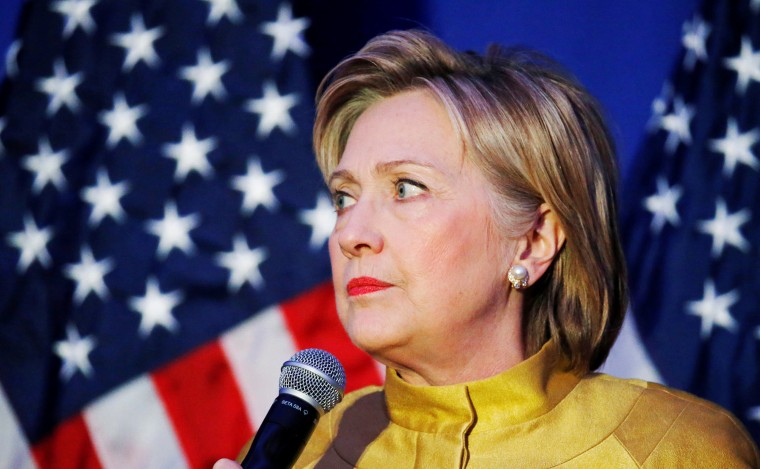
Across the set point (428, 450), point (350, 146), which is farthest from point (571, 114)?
point (428, 450)

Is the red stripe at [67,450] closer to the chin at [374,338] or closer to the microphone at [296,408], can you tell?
the chin at [374,338]

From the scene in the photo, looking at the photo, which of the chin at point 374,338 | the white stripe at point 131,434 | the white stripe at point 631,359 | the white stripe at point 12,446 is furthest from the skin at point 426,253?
the white stripe at point 12,446

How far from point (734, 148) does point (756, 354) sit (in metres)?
0.65

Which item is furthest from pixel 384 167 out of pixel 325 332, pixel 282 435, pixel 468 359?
pixel 325 332

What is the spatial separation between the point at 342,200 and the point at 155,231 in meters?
1.06

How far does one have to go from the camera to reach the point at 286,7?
3164mm

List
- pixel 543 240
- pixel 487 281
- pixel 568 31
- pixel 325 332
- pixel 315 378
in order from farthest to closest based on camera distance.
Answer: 1. pixel 568 31
2. pixel 325 332
3. pixel 543 240
4. pixel 487 281
5. pixel 315 378


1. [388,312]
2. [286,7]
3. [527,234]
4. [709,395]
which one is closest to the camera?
[388,312]

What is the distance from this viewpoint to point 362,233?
1.97m

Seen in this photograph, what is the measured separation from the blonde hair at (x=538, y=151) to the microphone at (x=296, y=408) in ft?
1.89

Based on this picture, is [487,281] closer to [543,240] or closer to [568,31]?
[543,240]

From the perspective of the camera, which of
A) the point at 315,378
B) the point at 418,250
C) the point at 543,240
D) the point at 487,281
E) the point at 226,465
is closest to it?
the point at 226,465

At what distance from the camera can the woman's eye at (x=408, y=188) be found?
203 cm

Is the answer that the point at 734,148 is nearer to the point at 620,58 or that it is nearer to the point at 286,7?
the point at 620,58
